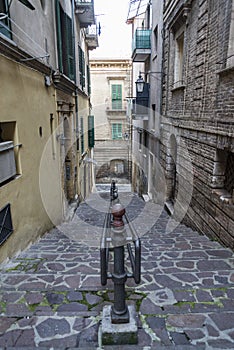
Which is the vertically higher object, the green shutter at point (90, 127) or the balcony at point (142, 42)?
the balcony at point (142, 42)

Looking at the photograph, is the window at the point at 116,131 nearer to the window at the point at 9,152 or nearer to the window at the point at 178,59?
the window at the point at 178,59

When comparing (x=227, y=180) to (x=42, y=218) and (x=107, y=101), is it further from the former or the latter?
(x=107, y=101)

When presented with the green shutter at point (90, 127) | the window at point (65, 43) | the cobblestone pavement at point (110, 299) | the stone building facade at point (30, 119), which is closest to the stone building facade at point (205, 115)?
the cobblestone pavement at point (110, 299)

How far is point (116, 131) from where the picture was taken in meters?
23.5

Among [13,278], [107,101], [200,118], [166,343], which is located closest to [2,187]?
[13,278]

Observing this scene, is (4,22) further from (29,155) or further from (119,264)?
(119,264)

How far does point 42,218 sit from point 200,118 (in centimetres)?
421

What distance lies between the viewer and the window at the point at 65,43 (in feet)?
25.8

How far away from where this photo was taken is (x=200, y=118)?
586 centimetres

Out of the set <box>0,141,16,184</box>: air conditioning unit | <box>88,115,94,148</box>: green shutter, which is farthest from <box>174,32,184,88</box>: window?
<box>88,115,94,148</box>: green shutter

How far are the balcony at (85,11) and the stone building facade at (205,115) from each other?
13.0 ft

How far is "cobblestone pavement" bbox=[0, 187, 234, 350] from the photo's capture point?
232 centimetres

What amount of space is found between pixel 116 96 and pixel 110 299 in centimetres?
2168

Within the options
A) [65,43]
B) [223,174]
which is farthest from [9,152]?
[65,43]
